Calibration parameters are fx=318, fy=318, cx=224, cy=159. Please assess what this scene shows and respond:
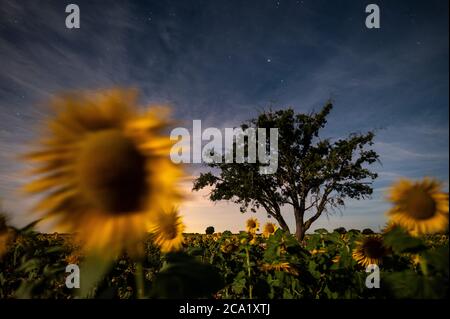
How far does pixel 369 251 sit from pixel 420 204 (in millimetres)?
1698

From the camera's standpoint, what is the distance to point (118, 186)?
53.2 inches

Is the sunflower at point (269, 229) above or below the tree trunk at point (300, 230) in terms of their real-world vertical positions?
above

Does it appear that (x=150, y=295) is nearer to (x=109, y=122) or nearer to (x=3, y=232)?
(x=109, y=122)

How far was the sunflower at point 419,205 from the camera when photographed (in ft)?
7.53

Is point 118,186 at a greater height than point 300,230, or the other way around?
point 118,186

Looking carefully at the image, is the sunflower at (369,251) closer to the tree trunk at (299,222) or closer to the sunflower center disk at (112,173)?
the sunflower center disk at (112,173)

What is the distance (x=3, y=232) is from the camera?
2.25 metres

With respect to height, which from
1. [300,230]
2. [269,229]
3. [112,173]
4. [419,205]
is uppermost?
[112,173]

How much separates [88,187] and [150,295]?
0.53m

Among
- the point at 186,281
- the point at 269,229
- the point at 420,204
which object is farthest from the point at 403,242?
the point at 269,229

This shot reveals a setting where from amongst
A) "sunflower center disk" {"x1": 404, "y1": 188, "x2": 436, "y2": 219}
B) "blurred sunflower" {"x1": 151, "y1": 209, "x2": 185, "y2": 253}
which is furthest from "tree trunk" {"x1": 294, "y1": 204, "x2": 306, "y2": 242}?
"sunflower center disk" {"x1": 404, "y1": 188, "x2": 436, "y2": 219}

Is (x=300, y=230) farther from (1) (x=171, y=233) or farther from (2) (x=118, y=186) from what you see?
(2) (x=118, y=186)

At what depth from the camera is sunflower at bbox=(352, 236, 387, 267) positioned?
3.74 metres

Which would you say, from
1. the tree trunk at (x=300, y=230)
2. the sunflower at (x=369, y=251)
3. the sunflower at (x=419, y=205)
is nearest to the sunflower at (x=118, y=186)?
the sunflower at (x=419, y=205)
